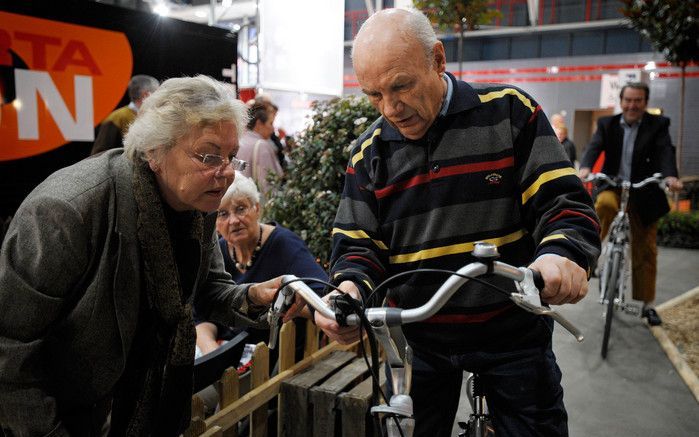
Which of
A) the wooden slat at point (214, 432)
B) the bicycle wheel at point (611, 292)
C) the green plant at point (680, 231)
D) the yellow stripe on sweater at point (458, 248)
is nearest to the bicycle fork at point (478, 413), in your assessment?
the yellow stripe on sweater at point (458, 248)

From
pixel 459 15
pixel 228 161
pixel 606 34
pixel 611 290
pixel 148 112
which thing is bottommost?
pixel 611 290

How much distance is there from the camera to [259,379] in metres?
2.76

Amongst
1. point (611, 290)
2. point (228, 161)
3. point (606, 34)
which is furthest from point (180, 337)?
point (606, 34)

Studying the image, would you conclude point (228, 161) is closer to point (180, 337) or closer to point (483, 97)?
point (180, 337)

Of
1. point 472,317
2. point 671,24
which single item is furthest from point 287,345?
point 671,24

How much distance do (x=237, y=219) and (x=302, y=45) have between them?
266cm

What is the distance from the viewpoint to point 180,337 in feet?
6.49

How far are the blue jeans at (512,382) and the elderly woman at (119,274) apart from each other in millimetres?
837

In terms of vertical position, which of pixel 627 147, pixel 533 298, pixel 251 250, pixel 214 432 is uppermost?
pixel 627 147

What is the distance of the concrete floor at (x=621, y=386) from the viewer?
12.2ft

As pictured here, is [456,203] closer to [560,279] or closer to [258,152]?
[560,279]

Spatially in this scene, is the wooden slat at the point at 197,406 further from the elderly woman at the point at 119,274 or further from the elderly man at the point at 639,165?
the elderly man at the point at 639,165

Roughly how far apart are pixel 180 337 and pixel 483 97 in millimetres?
1285

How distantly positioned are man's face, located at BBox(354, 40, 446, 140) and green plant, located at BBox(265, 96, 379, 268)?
2.19m
